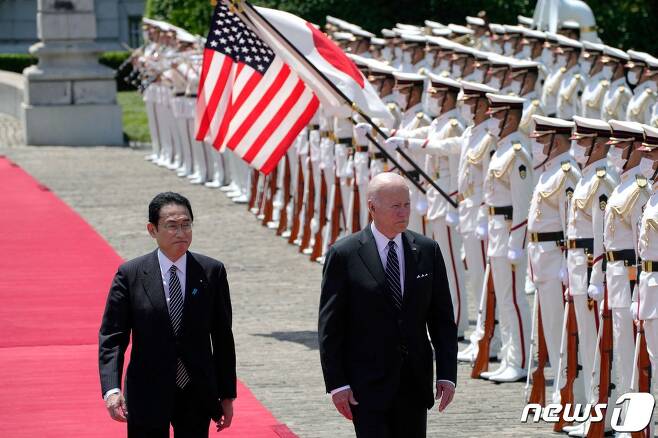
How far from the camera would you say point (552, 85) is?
59.7ft

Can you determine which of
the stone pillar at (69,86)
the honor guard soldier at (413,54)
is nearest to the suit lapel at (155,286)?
the honor guard soldier at (413,54)

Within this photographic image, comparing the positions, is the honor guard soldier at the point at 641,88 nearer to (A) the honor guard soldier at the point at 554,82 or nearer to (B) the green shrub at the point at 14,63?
(A) the honor guard soldier at the point at 554,82

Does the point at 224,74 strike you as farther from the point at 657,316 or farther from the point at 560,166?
the point at 657,316

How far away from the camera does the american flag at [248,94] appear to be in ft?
45.0

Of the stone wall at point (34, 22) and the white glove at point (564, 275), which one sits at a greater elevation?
the white glove at point (564, 275)

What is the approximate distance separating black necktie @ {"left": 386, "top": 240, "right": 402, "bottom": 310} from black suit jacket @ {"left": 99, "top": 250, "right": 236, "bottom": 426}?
705 mm

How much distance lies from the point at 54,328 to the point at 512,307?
12.3 feet

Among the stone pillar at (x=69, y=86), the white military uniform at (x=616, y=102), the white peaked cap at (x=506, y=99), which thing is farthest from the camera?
the stone pillar at (x=69, y=86)

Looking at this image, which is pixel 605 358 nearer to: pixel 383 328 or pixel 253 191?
pixel 383 328

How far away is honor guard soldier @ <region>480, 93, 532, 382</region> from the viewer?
38.5ft

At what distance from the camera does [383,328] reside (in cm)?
729

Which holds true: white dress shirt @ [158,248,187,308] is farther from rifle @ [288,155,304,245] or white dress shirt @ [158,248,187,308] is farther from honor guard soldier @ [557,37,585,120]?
rifle @ [288,155,304,245]

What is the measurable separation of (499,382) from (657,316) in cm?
282

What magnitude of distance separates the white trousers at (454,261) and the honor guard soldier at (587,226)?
303cm
